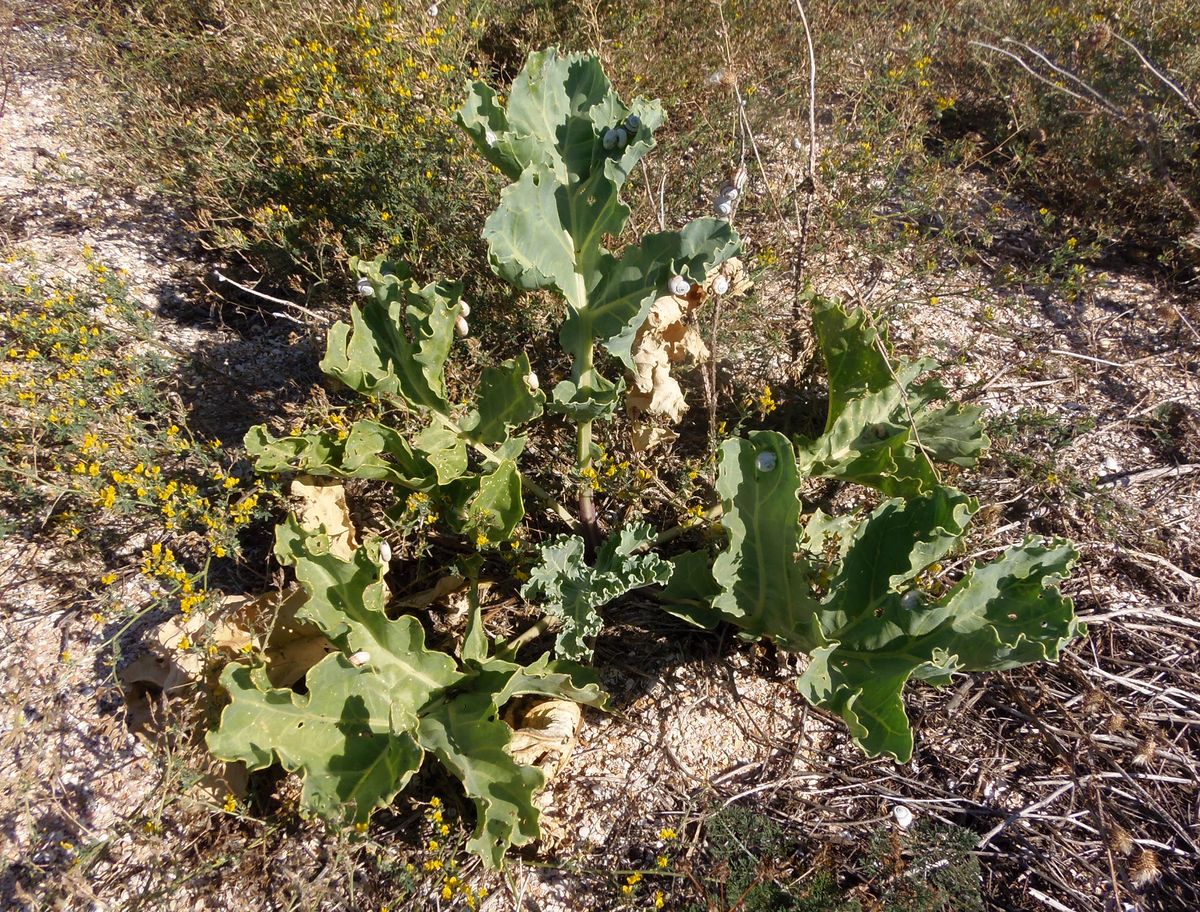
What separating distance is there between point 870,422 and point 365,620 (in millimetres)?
1828

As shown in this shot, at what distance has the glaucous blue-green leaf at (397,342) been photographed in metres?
2.47

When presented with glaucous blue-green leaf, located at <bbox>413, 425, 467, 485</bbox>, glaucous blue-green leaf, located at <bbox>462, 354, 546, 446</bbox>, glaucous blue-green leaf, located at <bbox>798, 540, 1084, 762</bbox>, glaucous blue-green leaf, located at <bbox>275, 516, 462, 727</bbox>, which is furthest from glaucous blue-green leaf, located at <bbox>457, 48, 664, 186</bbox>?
glaucous blue-green leaf, located at <bbox>798, 540, 1084, 762</bbox>

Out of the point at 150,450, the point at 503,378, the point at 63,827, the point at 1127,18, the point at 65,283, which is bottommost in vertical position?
the point at 63,827

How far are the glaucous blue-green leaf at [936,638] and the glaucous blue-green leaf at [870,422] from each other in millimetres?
466

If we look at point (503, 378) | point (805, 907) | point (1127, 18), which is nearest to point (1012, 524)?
point (805, 907)

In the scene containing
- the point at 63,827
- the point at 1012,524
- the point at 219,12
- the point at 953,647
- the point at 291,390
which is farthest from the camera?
the point at 219,12

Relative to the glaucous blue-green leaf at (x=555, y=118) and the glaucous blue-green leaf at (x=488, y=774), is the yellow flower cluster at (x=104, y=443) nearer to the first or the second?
the glaucous blue-green leaf at (x=488, y=774)

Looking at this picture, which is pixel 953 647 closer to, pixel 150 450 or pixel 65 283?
pixel 150 450

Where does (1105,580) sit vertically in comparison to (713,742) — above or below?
above

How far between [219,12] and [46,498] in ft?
10.5

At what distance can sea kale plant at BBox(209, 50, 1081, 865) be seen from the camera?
6.80 ft

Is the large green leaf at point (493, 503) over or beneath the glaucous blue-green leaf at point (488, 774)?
over

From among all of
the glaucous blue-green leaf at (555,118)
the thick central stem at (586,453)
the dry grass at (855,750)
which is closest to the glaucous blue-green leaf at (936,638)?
the dry grass at (855,750)

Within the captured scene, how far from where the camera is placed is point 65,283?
355 cm
